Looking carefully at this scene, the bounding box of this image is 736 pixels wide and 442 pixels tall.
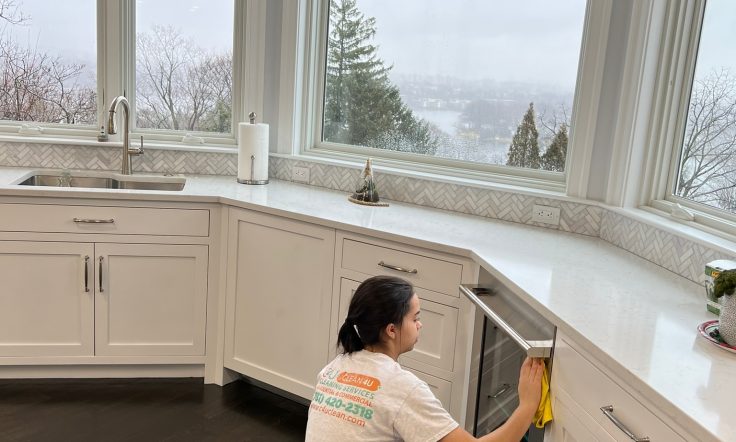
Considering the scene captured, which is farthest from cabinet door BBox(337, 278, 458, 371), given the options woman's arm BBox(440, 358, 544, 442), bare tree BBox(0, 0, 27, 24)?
bare tree BBox(0, 0, 27, 24)

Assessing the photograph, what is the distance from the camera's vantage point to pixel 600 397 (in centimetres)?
153

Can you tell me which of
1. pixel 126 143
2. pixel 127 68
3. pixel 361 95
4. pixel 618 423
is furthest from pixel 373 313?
pixel 127 68

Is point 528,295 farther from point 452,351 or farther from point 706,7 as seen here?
point 706,7

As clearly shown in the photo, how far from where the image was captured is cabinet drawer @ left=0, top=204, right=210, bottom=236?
9.61 ft

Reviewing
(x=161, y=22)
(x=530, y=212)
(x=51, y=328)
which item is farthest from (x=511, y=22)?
(x=51, y=328)

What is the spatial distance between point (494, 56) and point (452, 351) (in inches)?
52.5

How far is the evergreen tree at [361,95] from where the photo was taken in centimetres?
341

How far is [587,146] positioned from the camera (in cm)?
280

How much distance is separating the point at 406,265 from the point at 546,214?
2.29 feet

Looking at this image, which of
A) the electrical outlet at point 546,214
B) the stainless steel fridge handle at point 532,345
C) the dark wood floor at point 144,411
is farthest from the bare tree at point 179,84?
the stainless steel fridge handle at point 532,345

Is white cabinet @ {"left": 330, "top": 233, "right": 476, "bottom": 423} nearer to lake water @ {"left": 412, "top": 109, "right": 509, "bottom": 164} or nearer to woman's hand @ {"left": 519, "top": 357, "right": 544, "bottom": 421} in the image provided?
woman's hand @ {"left": 519, "top": 357, "right": 544, "bottom": 421}

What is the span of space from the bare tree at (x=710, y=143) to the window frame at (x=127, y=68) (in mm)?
2020

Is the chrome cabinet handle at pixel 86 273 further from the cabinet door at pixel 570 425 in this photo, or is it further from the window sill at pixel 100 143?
the cabinet door at pixel 570 425

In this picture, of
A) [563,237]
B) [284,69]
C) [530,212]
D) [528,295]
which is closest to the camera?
[528,295]
